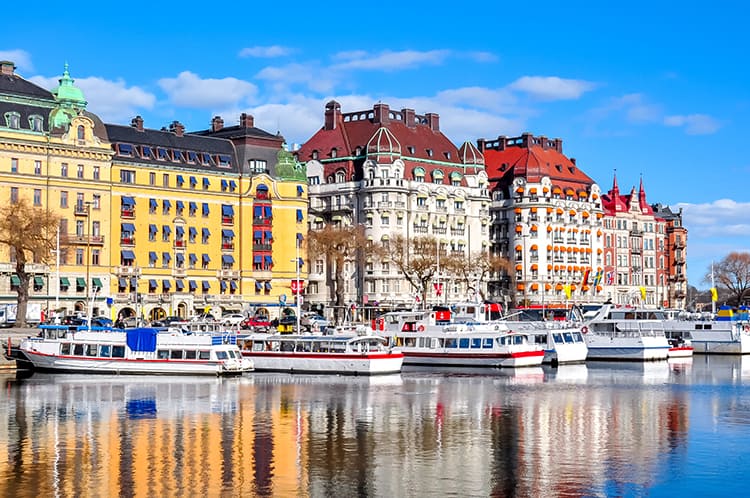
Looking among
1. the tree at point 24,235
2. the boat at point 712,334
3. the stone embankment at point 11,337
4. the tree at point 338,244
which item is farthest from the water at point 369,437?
the tree at point 338,244

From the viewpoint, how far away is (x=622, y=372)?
90375 millimetres

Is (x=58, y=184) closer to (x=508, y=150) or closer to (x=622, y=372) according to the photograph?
(x=622, y=372)

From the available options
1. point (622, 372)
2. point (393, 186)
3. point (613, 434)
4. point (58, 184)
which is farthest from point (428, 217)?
point (613, 434)

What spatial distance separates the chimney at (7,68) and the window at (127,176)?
15560mm

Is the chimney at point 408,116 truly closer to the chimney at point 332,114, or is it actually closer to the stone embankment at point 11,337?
the chimney at point 332,114

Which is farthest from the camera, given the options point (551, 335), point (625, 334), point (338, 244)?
point (338, 244)

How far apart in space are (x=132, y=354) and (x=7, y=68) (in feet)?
173

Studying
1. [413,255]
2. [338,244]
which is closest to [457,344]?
[338,244]

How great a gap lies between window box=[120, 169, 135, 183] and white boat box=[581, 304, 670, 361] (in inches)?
2018

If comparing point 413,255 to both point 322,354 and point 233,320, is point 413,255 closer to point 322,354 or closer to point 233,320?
point 233,320

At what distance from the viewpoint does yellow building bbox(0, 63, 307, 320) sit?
12200 centimetres

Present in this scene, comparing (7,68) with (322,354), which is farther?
(7,68)

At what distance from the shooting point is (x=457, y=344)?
93375mm

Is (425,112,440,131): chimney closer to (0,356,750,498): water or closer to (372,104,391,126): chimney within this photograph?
(372,104,391,126): chimney
